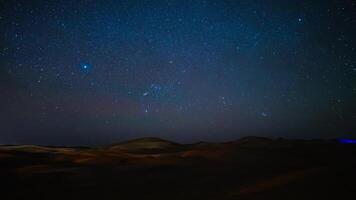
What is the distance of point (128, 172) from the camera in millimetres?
16219

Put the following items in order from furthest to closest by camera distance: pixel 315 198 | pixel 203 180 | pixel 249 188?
1. pixel 203 180
2. pixel 249 188
3. pixel 315 198

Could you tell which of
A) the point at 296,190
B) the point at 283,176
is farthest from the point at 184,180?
the point at 296,190

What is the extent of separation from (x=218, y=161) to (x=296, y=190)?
31.5 feet

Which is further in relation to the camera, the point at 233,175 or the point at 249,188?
the point at 233,175

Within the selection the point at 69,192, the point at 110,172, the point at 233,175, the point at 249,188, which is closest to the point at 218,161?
the point at 233,175

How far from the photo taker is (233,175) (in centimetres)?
1378

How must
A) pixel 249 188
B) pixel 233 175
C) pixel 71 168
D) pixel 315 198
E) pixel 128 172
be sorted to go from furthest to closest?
pixel 71 168, pixel 128 172, pixel 233 175, pixel 249 188, pixel 315 198

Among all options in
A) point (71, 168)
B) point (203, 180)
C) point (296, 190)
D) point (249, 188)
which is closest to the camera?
point (296, 190)

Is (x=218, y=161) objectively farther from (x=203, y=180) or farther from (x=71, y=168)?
(x=71, y=168)

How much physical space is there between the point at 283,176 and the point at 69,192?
322 inches

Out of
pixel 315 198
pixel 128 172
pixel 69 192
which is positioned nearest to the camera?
pixel 315 198

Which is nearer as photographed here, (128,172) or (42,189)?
(42,189)

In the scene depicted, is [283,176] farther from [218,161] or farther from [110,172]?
[110,172]

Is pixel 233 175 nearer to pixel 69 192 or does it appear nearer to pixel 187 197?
pixel 187 197
